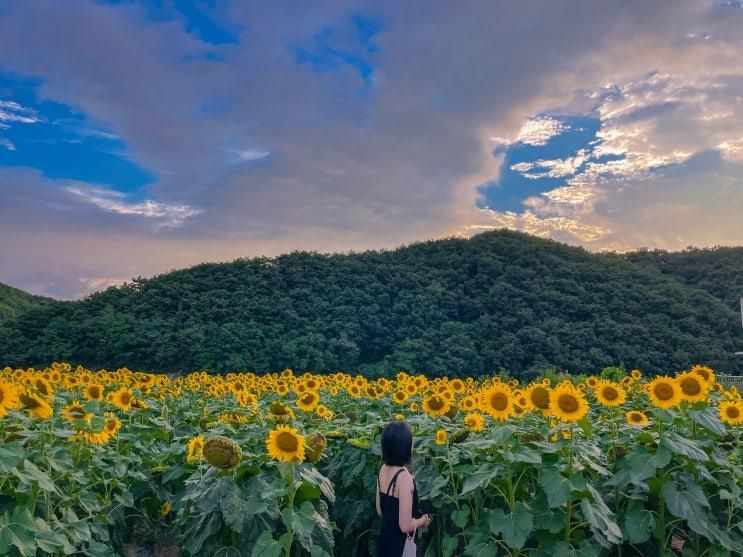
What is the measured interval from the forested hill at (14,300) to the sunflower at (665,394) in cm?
2960

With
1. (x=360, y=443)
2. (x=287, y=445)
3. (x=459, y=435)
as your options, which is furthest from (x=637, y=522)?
(x=287, y=445)

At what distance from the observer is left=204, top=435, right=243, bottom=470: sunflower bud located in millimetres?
3328

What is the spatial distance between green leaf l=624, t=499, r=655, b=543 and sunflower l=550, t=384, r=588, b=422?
616 mm

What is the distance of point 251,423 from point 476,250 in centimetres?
2278

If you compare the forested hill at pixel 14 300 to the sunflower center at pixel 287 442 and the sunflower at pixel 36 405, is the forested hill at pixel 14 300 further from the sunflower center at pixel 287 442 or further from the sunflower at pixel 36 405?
the sunflower center at pixel 287 442

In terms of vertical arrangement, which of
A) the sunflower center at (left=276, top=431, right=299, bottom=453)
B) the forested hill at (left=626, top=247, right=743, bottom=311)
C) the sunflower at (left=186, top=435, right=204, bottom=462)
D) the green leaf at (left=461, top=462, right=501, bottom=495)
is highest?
the forested hill at (left=626, top=247, right=743, bottom=311)

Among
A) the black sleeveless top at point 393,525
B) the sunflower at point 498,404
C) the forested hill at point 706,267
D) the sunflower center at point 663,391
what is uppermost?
the forested hill at point 706,267

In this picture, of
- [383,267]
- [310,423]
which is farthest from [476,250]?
[310,423]

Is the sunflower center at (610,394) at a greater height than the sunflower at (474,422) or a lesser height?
greater

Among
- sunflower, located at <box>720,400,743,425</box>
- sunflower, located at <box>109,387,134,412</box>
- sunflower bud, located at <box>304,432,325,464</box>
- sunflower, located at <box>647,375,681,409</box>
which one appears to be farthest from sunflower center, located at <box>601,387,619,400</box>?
sunflower, located at <box>109,387,134,412</box>

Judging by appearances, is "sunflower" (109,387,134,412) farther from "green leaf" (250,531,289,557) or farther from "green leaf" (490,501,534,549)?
"green leaf" (490,501,534,549)

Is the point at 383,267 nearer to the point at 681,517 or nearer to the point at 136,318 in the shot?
the point at 136,318

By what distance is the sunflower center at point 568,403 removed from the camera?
11.3ft

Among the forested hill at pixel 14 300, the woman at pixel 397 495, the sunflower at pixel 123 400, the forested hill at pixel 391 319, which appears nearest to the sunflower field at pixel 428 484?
the woman at pixel 397 495
